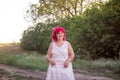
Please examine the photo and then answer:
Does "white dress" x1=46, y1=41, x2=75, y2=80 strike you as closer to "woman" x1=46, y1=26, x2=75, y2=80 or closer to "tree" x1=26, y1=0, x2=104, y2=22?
"woman" x1=46, y1=26, x2=75, y2=80

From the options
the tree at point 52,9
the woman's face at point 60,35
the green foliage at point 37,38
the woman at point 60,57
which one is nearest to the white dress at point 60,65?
the woman at point 60,57

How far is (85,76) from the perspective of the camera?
10742mm

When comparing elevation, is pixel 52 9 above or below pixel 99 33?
above

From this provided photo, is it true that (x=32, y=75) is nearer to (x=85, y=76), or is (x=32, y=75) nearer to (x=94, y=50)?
(x=85, y=76)

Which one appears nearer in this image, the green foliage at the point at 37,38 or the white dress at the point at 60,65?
the white dress at the point at 60,65

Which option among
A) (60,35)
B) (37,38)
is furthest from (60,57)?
→ (37,38)

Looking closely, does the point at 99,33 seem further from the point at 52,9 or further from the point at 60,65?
the point at 52,9

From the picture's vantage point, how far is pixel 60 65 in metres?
6.72

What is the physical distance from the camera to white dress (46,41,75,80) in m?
6.69

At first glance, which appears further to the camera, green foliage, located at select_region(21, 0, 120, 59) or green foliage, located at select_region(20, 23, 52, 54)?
green foliage, located at select_region(20, 23, 52, 54)

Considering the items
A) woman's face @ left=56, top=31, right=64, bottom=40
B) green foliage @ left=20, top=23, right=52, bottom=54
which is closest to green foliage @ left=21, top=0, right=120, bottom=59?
green foliage @ left=20, top=23, right=52, bottom=54

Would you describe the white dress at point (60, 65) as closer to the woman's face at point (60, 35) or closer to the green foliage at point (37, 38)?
the woman's face at point (60, 35)

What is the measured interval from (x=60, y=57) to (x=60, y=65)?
15 centimetres

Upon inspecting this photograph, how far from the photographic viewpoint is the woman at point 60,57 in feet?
21.9
